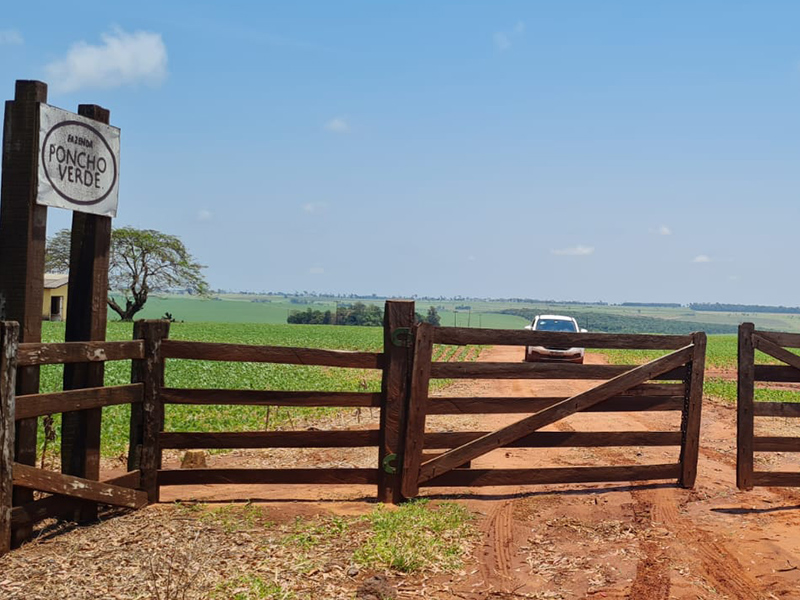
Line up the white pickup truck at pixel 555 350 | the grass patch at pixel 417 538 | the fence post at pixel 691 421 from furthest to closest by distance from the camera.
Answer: the white pickup truck at pixel 555 350 < the fence post at pixel 691 421 < the grass patch at pixel 417 538

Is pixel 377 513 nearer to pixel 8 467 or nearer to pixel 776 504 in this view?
pixel 8 467

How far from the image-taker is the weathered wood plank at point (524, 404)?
790 cm

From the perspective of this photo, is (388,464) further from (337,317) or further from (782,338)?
(337,317)

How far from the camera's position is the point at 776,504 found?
8.28 meters

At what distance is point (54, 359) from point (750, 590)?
607 cm

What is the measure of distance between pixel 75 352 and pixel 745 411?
746 centimetres

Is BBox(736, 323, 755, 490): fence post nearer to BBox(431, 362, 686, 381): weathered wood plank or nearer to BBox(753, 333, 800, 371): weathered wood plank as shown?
BBox(753, 333, 800, 371): weathered wood plank

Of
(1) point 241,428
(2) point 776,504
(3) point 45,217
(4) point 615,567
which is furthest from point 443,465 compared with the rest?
(1) point 241,428

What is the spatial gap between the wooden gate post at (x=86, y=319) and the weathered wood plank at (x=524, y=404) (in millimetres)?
3379

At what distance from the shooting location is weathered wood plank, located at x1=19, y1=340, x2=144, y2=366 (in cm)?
617

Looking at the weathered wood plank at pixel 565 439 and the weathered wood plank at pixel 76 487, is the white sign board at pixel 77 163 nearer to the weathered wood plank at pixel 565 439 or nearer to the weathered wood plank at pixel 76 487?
the weathered wood plank at pixel 76 487

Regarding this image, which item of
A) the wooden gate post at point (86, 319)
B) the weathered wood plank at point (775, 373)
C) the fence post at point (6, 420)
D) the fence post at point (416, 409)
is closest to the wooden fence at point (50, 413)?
the fence post at point (6, 420)

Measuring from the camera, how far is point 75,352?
21.9ft

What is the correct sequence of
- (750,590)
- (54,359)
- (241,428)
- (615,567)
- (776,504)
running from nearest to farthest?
(750,590) → (615,567) → (54,359) → (776,504) → (241,428)
